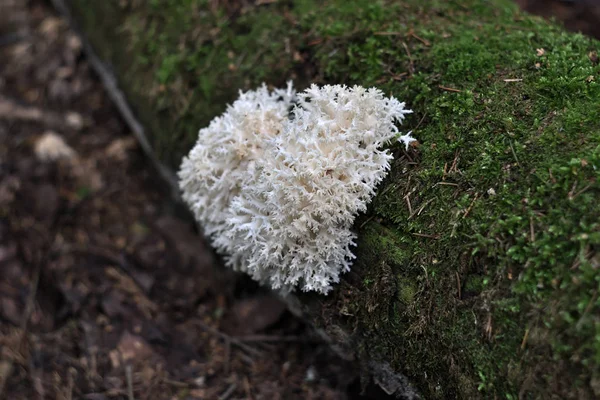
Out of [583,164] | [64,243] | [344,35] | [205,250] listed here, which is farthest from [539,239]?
[64,243]

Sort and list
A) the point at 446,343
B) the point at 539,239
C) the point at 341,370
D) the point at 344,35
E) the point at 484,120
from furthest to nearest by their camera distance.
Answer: the point at 341,370, the point at 344,35, the point at 484,120, the point at 446,343, the point at 539,239

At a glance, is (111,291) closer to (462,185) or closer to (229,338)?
(229,338)

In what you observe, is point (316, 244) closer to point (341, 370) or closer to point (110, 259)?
point (341, 370)

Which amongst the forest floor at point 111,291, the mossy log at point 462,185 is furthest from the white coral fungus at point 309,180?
the forest floor at point 111,291

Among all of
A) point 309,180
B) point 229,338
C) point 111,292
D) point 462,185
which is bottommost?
point 111,292

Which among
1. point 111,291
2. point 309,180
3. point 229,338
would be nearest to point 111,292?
point 111,291

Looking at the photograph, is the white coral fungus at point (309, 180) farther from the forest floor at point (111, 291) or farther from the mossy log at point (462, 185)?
the forest floor at point (111, 291)

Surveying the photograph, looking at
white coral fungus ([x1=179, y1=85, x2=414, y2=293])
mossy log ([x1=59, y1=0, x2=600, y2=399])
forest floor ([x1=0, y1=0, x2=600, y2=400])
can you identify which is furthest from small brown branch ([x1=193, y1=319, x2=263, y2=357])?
white coral fungus ([x1=179, y1=85, x2=414, y2=293])
